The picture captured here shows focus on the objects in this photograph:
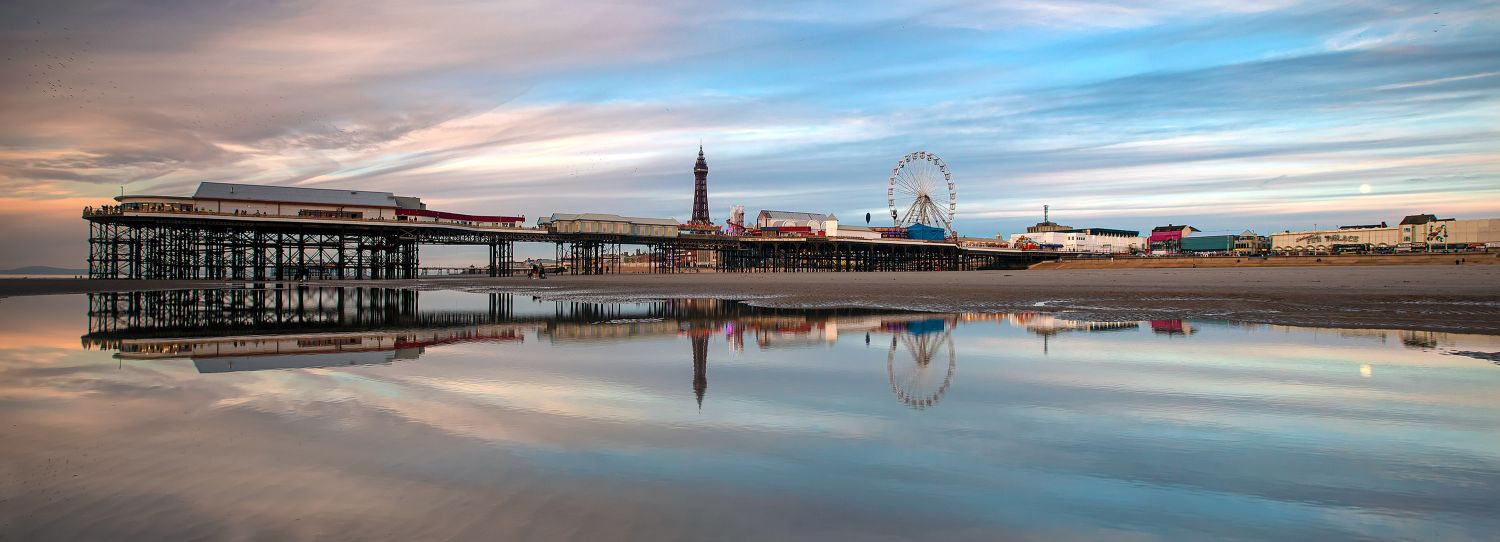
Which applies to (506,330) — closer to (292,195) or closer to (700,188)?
(292,195)

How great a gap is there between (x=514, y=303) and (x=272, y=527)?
21.0m

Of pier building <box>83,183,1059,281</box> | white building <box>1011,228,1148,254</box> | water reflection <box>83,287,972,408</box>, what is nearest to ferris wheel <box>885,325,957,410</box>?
water reflection <box>83,287,972,408</box>

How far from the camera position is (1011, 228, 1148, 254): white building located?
169 m

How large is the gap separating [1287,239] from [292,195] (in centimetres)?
17324

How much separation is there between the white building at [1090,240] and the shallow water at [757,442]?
166 m

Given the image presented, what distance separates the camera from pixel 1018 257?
149 metres

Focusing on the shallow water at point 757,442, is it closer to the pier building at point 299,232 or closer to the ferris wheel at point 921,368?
the ferris wheel at point 921,368

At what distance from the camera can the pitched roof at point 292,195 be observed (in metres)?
58.6

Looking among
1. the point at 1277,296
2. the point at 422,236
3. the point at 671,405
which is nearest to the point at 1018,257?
the point at 422,236

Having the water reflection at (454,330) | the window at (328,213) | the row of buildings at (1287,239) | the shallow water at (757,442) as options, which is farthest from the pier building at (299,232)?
the row of buildings at (1287,239)

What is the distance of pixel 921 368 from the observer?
857cm

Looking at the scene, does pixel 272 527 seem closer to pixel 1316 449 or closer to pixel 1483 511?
pixel 1483 511

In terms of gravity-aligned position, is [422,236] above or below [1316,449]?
above

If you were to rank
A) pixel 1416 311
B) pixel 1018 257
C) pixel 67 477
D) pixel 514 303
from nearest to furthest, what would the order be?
pixel 67 477, pixel 1416 311, pixel 514 303, pixel 1018 257
